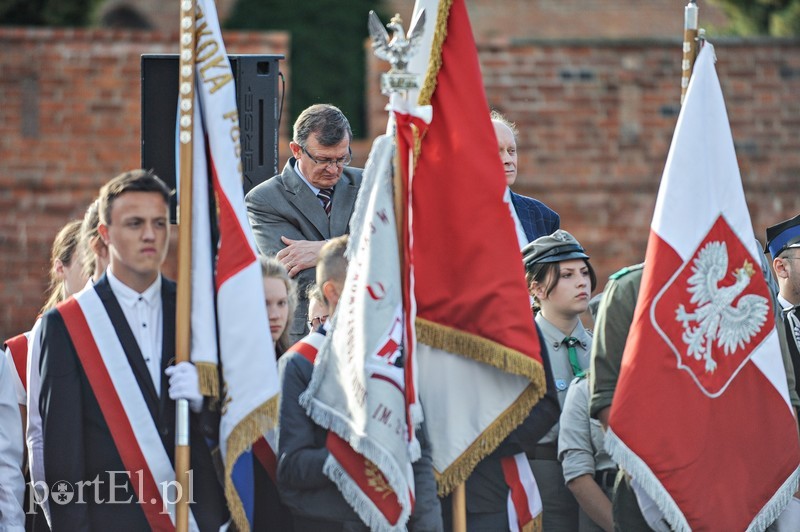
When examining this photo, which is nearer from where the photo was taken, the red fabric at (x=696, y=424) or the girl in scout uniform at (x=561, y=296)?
the red fabric at (x=696, y=424)

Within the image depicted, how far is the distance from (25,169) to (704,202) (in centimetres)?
798

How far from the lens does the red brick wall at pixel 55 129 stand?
39.6 ft

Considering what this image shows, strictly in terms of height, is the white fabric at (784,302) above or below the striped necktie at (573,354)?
above

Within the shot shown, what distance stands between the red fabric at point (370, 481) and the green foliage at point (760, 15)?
42.9 feet

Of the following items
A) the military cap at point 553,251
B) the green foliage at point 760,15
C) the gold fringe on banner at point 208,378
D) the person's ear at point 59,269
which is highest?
the green foliage at point 760,15

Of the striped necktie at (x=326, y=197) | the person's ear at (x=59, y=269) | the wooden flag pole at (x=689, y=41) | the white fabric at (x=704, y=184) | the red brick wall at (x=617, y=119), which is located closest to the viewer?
the white fabric at (x=704, y=184)

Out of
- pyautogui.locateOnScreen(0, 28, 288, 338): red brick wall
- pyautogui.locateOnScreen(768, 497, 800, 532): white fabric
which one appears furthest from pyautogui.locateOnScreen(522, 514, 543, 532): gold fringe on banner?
pyautogui.locateOnScreen(0, 28, 288, 338): red brick wall

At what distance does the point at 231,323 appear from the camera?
4.96 m

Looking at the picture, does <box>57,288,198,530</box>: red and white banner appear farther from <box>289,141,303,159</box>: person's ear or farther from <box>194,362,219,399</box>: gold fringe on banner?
<box>289,141,303,159</box>: person's ear

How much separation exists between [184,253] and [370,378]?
73cm

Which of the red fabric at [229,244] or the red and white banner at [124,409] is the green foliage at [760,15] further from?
the red and white banner at [124,409]

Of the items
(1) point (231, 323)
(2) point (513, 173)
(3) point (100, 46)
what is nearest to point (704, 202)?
(2) point (513, 173)

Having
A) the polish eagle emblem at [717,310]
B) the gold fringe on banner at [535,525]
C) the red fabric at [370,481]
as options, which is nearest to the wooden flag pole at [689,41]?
the polish eagle emblem at [717,310]

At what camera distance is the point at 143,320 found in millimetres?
4926
